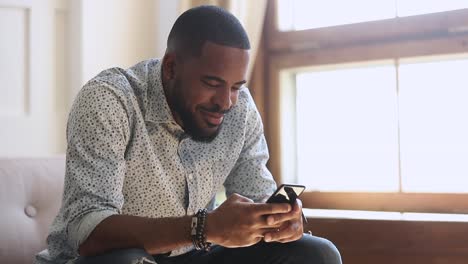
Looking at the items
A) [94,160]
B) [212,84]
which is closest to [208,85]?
[212,84]

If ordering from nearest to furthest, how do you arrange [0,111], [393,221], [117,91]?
1. [117,91]
2. [393,221]
3. [0,111]

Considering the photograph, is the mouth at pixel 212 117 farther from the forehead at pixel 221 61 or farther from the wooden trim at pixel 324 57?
the wooden trim at pixel 324 57

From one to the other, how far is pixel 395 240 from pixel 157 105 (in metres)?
0.75

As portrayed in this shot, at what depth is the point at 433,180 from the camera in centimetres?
194

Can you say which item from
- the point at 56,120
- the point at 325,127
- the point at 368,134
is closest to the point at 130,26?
the point at 56,120

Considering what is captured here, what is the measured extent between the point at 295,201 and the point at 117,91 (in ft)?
1.38

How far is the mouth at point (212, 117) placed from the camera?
1333 mm

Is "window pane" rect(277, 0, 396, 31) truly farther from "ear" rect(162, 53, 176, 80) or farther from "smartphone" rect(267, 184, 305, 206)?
"smartphone" rect(267, 184, 305, 206)

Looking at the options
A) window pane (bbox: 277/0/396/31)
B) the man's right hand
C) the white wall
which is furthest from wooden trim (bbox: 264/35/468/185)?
the man's right hand

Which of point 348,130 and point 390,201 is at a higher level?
point 348,130

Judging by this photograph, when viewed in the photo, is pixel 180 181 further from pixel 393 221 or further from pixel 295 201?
pixel 393 221

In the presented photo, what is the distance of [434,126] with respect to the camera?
1.94 m

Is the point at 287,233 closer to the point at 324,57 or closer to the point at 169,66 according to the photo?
the point at 169,66

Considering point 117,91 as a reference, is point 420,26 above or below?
above
